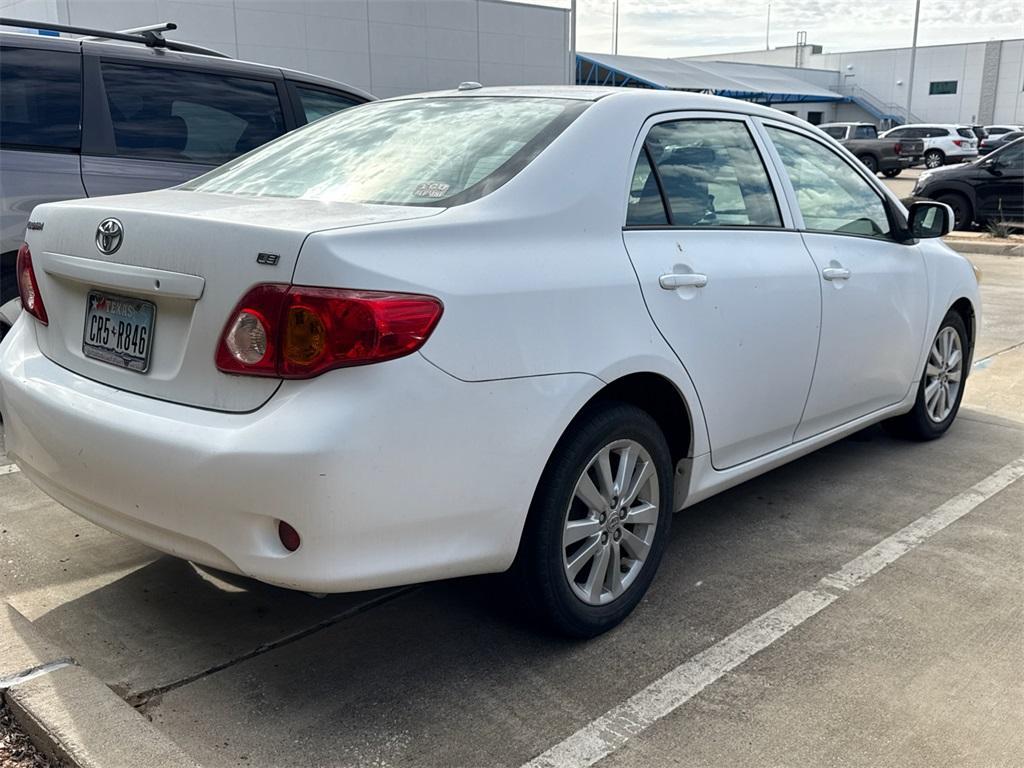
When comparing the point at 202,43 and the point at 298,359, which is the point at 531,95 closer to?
the point at 298,359

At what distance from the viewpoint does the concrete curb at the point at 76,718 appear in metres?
2.29

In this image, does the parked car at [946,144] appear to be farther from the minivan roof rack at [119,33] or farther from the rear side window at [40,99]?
the rear side window at [40,99]

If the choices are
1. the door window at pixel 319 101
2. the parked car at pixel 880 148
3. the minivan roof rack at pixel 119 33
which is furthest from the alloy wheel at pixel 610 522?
the parked car at pixel 880 148

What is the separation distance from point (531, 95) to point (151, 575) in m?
2.16

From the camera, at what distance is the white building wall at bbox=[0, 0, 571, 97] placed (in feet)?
78.4

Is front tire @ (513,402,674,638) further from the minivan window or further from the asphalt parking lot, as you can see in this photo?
the minivan window

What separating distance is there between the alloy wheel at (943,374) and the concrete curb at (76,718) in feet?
13.0

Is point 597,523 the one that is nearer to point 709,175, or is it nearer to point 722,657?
point 722,657

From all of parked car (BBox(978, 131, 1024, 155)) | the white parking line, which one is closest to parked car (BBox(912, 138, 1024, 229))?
the white parking line

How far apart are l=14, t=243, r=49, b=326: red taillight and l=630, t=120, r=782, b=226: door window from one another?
1870 mm

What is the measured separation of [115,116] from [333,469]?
3649 millimetres

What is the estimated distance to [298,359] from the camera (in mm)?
2312

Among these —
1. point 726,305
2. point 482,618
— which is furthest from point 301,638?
point 726,305

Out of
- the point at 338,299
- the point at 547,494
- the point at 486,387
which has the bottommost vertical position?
the point at 547,494
